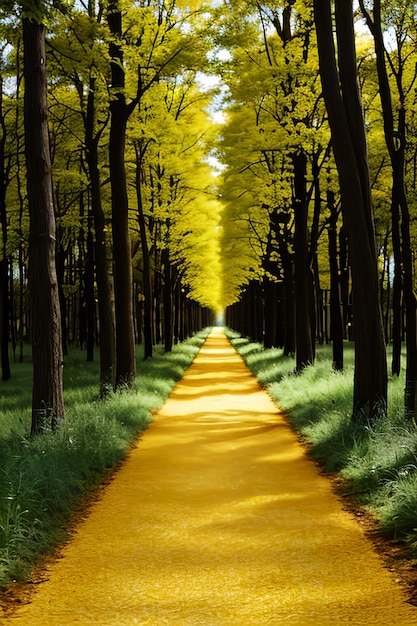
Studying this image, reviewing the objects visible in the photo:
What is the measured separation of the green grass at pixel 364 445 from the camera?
570 cm

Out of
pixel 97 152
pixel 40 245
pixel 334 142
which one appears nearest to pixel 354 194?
pixel 334 142

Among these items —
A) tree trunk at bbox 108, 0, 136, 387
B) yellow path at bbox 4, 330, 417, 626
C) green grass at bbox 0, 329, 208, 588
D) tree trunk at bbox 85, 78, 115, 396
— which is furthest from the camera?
tree trunk at bbox 85, 78, 115, 396

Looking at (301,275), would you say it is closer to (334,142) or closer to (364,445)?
(334,142)

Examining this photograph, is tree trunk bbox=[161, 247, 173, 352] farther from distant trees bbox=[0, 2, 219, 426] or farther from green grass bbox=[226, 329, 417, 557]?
green grass bbox=[226, 329, 417, 557]

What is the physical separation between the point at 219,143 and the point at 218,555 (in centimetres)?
1671

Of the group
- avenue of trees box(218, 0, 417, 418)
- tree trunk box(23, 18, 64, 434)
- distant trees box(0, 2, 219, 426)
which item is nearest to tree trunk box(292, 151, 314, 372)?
avenue of trees box(218, 0, 417, 418)

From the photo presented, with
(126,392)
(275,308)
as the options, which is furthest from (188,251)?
(126,392)

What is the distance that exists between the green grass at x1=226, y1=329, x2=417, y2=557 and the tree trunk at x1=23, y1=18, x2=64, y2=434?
381 centimetres

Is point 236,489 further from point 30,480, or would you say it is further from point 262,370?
point 262,370

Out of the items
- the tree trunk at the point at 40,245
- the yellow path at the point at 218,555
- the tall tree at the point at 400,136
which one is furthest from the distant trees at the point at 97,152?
the tall tree at the point at 400,136

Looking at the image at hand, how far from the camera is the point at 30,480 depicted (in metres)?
6.26

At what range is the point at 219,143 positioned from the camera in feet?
66.0

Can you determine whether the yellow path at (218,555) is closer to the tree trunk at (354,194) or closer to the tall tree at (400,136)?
the tree trunk at (354,194)

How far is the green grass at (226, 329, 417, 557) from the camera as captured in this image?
5.70 m
